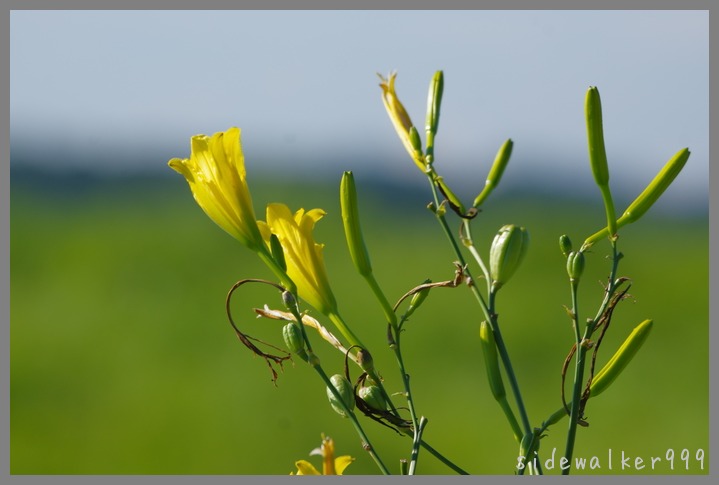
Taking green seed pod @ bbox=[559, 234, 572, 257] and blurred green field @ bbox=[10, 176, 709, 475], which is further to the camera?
blurred green field @ bbox=[10, 176, 709, 475]

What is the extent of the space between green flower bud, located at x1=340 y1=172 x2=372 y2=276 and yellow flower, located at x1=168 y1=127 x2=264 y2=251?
2.7 inches

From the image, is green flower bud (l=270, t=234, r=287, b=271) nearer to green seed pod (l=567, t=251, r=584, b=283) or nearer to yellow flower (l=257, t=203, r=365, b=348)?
yellow flower (l=257, t=203, r=365, b=348)

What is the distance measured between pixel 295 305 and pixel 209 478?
16 centimetres

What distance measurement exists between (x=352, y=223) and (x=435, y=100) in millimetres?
138

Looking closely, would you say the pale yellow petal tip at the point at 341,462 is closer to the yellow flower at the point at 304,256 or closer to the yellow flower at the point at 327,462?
the yellow flower at the point at 327,462

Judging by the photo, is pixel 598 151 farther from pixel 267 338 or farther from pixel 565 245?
pixel 267 338

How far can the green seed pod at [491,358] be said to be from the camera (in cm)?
57

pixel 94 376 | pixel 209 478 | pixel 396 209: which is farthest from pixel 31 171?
pixel 209 478

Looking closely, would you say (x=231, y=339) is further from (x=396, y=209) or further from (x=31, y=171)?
(x=31, y=171)

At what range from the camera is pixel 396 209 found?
4.87 metres

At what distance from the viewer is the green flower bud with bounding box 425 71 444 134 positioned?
0.68m

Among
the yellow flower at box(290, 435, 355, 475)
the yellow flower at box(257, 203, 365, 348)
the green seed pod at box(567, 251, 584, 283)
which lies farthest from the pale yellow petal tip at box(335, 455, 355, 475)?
the green seed pod at box(567, 251, 584, 283)

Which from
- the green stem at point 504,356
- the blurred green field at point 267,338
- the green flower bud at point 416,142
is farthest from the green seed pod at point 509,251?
the blurred green field at point 267,338

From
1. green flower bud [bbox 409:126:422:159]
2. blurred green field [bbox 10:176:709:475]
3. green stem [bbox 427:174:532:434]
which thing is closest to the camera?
green stem [bbox 427:174:532:434]
